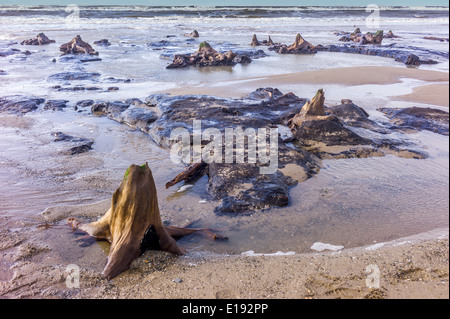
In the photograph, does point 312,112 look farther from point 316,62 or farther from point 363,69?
point 316,62

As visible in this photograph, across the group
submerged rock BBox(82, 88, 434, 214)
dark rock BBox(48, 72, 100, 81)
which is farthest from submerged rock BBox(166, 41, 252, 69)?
submerged rock BBox(82, 88, 434, 214)

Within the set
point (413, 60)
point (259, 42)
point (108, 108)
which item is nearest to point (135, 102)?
point (108, 108)

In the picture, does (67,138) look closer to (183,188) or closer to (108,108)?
(108,108)

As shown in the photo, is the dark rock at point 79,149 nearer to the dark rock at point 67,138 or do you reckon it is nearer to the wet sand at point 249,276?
Result: the dark rock at point 67,138

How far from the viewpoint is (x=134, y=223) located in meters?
3.86

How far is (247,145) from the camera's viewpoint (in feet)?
22.5

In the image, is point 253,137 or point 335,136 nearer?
point 253,137

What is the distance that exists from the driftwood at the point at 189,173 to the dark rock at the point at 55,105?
5.72m

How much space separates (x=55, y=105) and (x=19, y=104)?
3.09 ft

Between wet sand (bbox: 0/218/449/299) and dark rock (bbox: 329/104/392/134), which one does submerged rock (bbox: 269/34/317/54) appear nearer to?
dark rock (bbox: 329/104/392/134)

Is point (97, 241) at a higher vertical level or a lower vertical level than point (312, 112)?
lower

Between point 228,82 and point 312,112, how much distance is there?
19.4 ft
